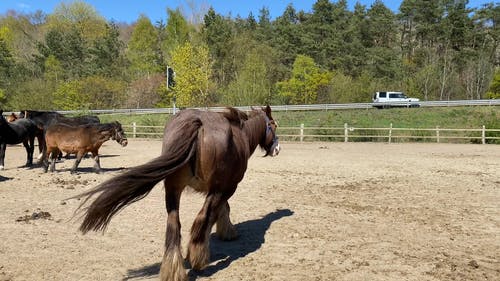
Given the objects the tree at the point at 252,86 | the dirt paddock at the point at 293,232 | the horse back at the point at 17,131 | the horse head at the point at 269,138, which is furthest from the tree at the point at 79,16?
the horse head at the point at 269,138

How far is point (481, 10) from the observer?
50.9 m

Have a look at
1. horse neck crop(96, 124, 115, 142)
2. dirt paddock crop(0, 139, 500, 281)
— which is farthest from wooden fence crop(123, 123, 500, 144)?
horse neck crop(96, 124, 115, 142)

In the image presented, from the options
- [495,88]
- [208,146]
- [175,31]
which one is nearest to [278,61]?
[175,31]

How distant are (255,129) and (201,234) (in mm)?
2000

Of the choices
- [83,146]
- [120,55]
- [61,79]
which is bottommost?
[83,146]

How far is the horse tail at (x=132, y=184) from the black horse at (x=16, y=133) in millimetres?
9967

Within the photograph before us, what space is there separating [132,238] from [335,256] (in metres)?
2.79

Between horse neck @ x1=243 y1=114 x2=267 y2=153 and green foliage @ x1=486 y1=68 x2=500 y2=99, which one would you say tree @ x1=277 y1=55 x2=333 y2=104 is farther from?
horse neck @ x1=243 y1=114 x2=267 y2=153

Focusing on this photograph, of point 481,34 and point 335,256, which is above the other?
point 481,34

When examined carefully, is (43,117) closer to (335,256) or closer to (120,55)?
(335,256)

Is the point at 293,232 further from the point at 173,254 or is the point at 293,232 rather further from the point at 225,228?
the point at 173,254

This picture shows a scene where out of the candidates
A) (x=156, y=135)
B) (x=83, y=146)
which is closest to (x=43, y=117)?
(x=83, y=146)

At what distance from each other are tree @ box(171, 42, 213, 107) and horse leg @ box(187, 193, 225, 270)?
3816 cm

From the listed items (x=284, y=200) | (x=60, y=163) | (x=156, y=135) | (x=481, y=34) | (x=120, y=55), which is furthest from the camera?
(x=120, y=55)
